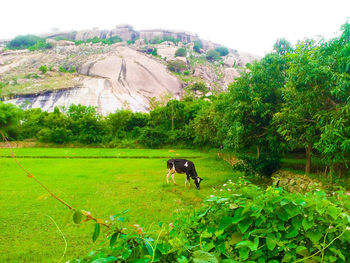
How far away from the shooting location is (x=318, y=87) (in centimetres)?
798

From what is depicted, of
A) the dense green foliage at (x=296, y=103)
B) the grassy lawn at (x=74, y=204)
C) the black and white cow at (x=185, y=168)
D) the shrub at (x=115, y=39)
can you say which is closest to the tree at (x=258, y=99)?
the dense green foliage at (x=296, y=103)

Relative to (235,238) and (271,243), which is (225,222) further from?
(271,243)

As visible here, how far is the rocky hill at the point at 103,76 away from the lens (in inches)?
2135

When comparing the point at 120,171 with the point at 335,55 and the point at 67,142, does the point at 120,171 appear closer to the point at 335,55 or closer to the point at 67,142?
the point at 335,55

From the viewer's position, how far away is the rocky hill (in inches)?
2135

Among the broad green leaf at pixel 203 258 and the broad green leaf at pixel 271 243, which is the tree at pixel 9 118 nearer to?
the broad green leaf at pixel 203 258

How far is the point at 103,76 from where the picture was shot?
65.8m

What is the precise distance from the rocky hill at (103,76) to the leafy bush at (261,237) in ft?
172

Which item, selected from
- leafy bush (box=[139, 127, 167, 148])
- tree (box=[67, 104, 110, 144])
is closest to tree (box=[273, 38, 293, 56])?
leafy bush (box=[139, 127, 167, 148])

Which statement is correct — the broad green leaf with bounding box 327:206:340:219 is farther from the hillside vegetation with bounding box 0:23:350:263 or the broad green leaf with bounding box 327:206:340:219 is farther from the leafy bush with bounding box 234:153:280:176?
the leafy bush with bounding box 234:153:280:176

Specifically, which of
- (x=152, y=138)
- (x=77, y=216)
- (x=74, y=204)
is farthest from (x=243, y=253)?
(x=152, y=138)

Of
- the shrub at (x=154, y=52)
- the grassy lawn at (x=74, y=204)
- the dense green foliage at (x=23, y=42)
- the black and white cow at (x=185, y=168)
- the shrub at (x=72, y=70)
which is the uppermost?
the dense green foliage at (x=23, y=42)

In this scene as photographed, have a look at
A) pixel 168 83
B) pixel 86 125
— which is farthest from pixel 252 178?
pixel 168 83

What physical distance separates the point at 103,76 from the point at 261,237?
70.4 meters
